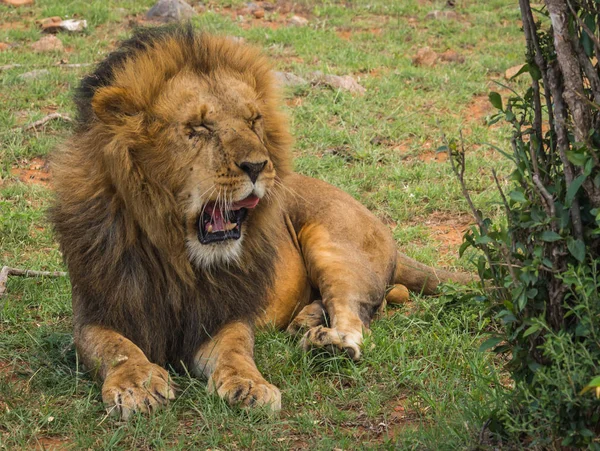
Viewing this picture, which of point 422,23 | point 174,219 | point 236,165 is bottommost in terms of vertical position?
point 422,23

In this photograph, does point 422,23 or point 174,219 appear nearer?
point 174,219

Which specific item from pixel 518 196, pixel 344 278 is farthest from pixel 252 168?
pixel 518 196

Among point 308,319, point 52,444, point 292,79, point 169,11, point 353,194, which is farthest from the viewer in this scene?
point 169,11

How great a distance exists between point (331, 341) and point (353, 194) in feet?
8.37

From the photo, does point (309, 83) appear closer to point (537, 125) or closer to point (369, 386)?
point (369, 386)

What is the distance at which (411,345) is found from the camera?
13.7 feet

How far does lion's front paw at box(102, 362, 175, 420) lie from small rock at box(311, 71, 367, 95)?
16.7 feet

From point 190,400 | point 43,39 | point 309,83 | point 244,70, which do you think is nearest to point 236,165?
point 244,70

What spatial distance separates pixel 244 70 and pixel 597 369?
7.05 feet

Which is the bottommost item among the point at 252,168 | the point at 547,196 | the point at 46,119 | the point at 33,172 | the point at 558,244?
the point at 33,172

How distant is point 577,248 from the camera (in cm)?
246

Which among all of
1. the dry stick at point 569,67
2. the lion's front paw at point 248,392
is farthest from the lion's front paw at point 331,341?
the dry stick at point 569,67

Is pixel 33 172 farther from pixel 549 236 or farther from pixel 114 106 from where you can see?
pixel 549 236

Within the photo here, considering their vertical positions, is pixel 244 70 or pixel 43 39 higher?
pixel 244 70
